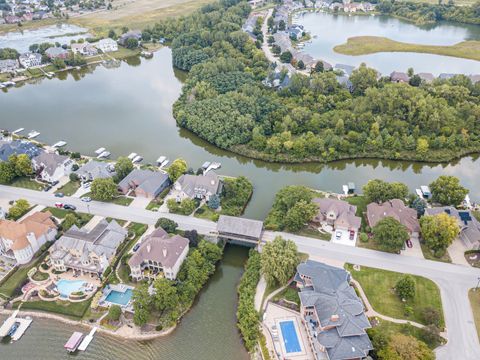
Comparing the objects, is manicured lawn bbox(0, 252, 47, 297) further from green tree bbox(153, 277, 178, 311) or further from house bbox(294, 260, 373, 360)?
house bbox(294, 260, 373, 360)

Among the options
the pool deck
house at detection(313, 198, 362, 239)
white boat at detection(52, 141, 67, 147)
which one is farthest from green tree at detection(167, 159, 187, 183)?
the pool deck

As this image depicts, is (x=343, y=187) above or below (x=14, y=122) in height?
below

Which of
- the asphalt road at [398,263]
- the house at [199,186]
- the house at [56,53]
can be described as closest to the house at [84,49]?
the house at [56,53]

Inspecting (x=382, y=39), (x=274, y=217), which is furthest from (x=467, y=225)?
(x=382, y=39)

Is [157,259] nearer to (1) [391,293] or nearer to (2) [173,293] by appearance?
(2) [173,293]

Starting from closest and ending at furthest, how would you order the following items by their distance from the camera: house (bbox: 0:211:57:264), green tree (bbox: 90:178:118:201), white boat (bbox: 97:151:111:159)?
house (bbox: 0:211:57:264)
green tree (bbox: 90:178:118:201)
white boat (bbox: 97:151:111:159)

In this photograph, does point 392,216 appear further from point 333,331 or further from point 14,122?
point 14,122
